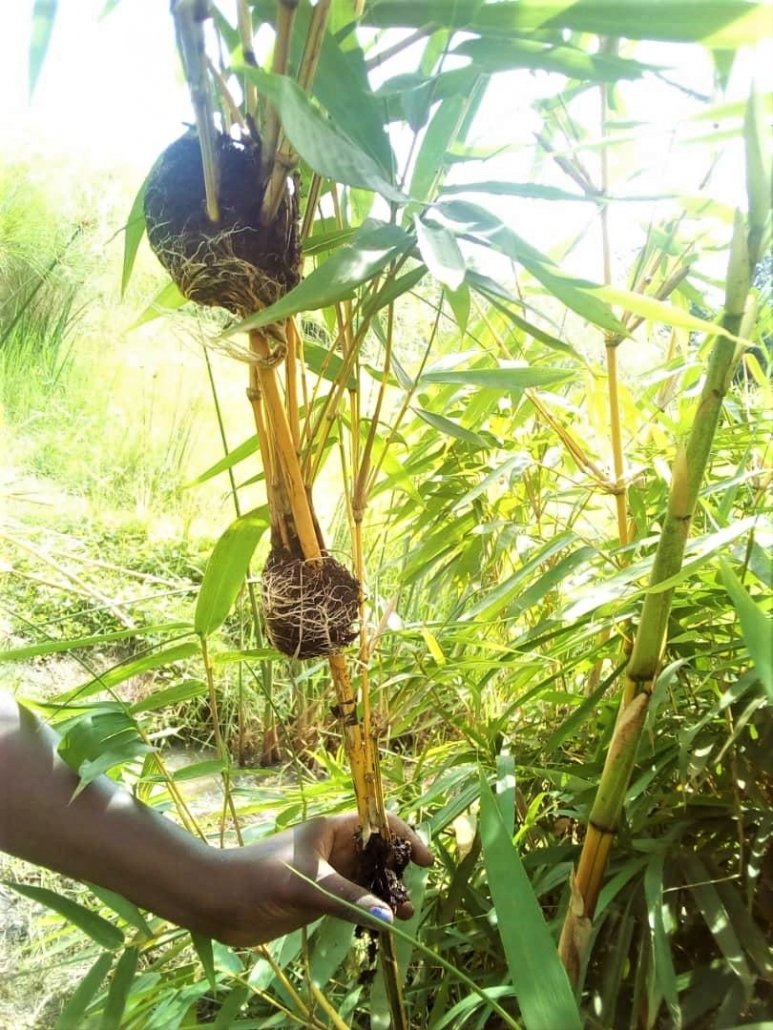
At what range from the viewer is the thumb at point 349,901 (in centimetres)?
34

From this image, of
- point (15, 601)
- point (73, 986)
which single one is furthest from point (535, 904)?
point (15, 601)

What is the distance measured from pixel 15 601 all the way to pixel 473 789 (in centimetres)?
90

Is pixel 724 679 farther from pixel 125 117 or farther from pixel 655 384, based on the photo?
pixel 125 117

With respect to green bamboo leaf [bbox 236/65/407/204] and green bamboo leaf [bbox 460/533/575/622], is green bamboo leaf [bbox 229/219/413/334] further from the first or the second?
green bamboo leaf [bbox 460/533/575/622]

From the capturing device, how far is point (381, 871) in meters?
0.38

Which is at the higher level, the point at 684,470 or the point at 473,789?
the point at 684,470

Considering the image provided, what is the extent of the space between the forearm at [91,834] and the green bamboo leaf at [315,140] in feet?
0.97

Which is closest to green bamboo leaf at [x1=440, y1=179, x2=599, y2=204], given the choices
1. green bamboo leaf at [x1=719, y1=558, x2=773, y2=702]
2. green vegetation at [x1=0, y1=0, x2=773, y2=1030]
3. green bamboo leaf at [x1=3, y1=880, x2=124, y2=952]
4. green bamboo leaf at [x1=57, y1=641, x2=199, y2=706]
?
green vegetation at [x1=0, y1=0, x2=773, y2=1030]

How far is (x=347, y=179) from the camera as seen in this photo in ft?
0.71

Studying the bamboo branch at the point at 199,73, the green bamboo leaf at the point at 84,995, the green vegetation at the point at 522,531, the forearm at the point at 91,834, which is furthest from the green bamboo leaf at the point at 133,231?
the green bamboo leaf at the point at 84,995

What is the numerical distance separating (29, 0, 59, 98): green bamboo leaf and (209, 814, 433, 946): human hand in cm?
33

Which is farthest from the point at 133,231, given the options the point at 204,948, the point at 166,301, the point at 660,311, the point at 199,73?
the point at 204,948

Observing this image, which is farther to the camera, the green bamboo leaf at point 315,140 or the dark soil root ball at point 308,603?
the dark soil root ball at point 308,603

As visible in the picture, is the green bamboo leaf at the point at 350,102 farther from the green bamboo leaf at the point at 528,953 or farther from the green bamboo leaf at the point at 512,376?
the green bamboo leaf at the point at 528,953
